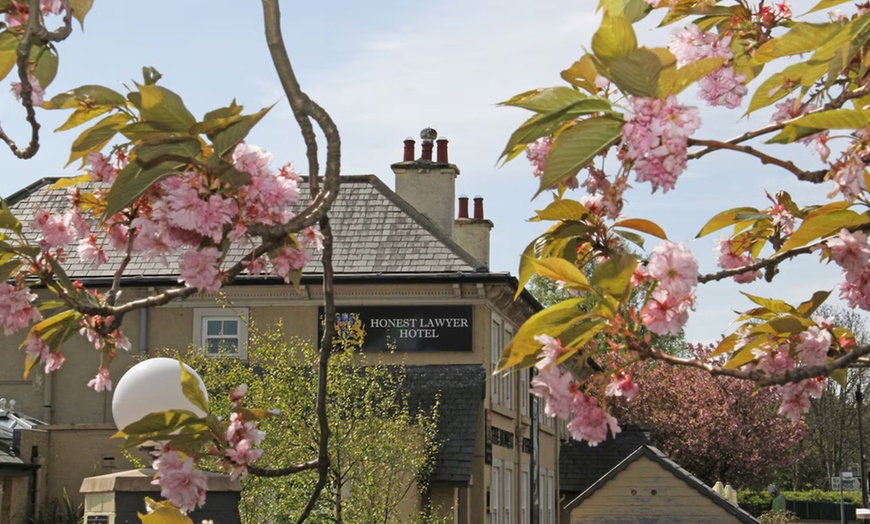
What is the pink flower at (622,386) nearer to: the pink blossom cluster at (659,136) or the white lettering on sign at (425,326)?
the pink blossom cluster at (659,136)

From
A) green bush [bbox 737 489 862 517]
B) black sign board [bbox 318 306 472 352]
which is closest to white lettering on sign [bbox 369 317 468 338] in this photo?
black sign board [bbox 318 306 472 352]

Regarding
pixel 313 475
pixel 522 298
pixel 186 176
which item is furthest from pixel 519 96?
pixel 522 298

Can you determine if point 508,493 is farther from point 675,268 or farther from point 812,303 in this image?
point 675,268

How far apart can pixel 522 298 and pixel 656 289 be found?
27813 mm

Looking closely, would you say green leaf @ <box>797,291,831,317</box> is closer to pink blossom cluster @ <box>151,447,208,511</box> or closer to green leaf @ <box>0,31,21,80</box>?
Answer: pink blossom cluster @ <box>151,447,208,511</box>

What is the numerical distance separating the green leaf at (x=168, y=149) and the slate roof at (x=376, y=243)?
2476cm

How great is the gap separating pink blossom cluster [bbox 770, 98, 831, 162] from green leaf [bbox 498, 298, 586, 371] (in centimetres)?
102

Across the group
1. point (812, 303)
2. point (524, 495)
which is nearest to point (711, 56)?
point (812, 303)

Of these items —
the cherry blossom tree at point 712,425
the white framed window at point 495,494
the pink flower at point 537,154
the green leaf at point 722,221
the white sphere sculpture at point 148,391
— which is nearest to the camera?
the pink flower at point 537,154

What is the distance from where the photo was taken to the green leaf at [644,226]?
4082 mm

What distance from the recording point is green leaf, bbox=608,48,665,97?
3.14 meters

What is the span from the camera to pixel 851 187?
152 inches

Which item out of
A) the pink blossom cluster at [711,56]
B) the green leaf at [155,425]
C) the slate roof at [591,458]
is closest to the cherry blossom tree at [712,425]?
the slate roof at [591,458]

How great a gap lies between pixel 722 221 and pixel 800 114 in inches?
23.4
